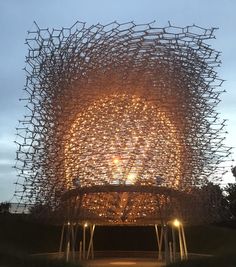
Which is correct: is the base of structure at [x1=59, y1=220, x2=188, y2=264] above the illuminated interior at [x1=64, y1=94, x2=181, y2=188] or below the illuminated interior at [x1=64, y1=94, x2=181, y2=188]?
below

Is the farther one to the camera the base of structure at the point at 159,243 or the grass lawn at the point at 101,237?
the grass lawn at the point at 101,237

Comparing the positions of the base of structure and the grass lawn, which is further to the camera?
the grass lawn

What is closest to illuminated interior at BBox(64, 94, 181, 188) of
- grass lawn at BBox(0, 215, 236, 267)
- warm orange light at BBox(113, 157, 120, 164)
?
Result: warm orange light at BBox(113, 157, 120, 164)

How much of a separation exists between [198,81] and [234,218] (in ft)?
78.9

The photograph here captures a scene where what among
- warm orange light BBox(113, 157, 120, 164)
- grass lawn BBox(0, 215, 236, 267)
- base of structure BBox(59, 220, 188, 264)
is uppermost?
warm orange light BBox(113, 157, 120, 164)

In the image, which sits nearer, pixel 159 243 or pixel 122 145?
pixel 122 145

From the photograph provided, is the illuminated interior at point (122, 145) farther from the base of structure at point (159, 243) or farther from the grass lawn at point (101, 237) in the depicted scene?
the grass lawn at point (101, 237)

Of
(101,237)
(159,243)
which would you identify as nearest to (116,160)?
(159,243)

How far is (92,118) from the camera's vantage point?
3055cm

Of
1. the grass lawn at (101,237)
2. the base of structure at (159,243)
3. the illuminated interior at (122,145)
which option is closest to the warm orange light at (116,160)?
the illuminated interior at (122,145)

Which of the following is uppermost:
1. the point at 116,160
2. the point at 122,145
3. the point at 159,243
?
the point at 122,145

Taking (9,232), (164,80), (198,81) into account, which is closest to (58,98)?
(164,80)

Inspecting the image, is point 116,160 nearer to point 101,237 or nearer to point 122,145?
point 122,145

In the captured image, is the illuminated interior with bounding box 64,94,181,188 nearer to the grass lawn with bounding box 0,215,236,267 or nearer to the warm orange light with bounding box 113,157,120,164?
the warm orange light with bounding box 113,157,120,164
